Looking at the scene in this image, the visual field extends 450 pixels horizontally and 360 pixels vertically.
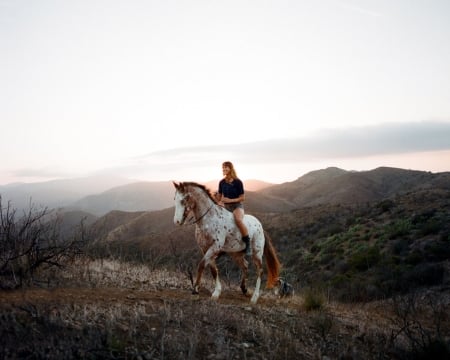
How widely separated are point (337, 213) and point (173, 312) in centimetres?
3463

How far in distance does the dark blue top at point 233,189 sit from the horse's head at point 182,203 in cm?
96

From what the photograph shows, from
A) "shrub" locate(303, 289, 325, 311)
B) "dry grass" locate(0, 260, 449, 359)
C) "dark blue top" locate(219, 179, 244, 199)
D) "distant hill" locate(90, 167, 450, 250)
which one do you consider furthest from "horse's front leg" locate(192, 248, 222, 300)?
"distant hill" locate(90, 167, 450, 250)

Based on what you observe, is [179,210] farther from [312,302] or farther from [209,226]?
[312,302]

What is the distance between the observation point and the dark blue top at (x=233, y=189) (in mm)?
9203

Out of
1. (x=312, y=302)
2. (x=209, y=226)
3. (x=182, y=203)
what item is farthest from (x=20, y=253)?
(x=312, y=302)

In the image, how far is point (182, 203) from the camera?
840 centimetres

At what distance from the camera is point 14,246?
7312mm

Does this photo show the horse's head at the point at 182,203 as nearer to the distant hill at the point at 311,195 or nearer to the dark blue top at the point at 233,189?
the dark blue top at the point at 233,189

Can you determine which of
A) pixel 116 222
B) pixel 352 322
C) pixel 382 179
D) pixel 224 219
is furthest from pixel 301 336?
pixel 382 179

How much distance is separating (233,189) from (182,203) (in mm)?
1368

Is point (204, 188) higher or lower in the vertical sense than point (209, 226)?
higher

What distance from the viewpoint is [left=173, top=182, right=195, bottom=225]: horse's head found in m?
8.23

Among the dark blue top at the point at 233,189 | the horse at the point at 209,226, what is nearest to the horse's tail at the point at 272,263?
the horse at the point at 209,226

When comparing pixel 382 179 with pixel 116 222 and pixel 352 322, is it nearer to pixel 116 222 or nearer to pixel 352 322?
pixel 116 222
